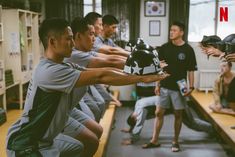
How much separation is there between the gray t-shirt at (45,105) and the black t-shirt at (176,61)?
9.21ft

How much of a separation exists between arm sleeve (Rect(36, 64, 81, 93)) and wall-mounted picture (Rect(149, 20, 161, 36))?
600cm

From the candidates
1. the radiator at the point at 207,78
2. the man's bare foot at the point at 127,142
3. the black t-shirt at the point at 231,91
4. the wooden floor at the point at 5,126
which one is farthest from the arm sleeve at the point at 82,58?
the radiator at the point at 207,78

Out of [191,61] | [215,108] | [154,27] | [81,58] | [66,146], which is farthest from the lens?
[154,27]

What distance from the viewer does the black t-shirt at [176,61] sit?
4.80 meters

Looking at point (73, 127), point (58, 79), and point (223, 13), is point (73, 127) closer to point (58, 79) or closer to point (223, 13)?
point (58, 79)

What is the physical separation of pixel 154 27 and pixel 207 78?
161cm

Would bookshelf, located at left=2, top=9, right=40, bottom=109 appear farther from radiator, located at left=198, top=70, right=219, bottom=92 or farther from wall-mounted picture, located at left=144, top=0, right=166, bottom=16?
radiator, located at left=198, top=70, right=219, bottom=92

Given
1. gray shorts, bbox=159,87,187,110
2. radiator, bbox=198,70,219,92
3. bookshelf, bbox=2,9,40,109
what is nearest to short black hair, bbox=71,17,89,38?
gray shorts, bbox=159,87,187,110

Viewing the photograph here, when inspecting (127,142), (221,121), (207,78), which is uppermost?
(207,78)

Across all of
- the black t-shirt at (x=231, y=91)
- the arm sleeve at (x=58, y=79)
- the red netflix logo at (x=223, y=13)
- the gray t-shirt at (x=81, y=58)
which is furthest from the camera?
the red netflix logo at (x=223, y=13)

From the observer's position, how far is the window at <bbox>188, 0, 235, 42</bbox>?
→ 7.89 metres

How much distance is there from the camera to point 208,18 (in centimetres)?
798

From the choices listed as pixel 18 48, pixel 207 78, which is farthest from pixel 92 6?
pixel 207 78

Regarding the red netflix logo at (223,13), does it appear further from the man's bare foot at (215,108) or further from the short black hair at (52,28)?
the short black hair at (52,28)
